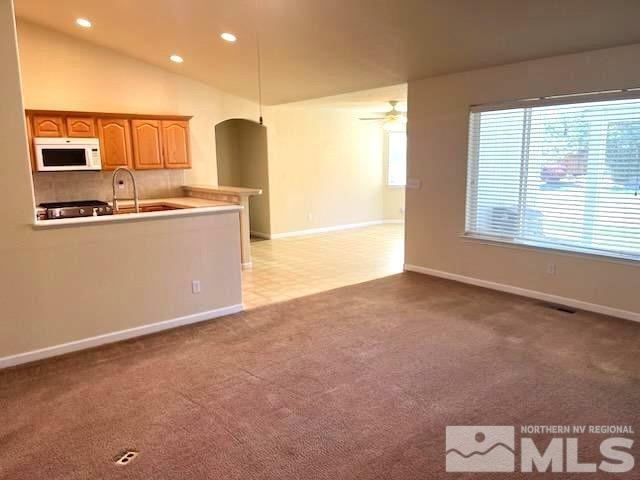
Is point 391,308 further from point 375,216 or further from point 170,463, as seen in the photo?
point 375,216

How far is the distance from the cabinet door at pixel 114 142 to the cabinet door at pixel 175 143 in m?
0.54

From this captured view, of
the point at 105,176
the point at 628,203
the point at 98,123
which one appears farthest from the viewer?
the point at 105,176

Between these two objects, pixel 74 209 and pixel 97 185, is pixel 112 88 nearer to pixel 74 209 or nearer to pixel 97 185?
pixel 97 185

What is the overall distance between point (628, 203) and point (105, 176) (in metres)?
6.45

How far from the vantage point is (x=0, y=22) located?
3.12 metres

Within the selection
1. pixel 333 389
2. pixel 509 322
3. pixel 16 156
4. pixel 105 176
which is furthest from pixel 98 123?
pixel 509 322

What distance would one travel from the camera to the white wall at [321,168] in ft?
28.3

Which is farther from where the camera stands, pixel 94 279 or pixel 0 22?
pixel 94 279

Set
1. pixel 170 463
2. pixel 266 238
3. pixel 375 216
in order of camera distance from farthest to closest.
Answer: pixel 375 216 < pixel 266 238 < pixel 170 463

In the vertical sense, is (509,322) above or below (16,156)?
below

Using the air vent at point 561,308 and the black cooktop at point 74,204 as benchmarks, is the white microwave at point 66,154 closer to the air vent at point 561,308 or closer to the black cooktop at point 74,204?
the black cooktop at point 74,204

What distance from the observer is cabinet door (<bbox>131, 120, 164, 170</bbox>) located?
6.38 m

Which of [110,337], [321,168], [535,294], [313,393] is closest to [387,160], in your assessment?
[321,168]

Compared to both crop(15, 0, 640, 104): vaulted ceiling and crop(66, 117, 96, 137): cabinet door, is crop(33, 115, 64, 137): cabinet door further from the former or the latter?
crop(15, 0, 640, 104): vaulted ceiling
